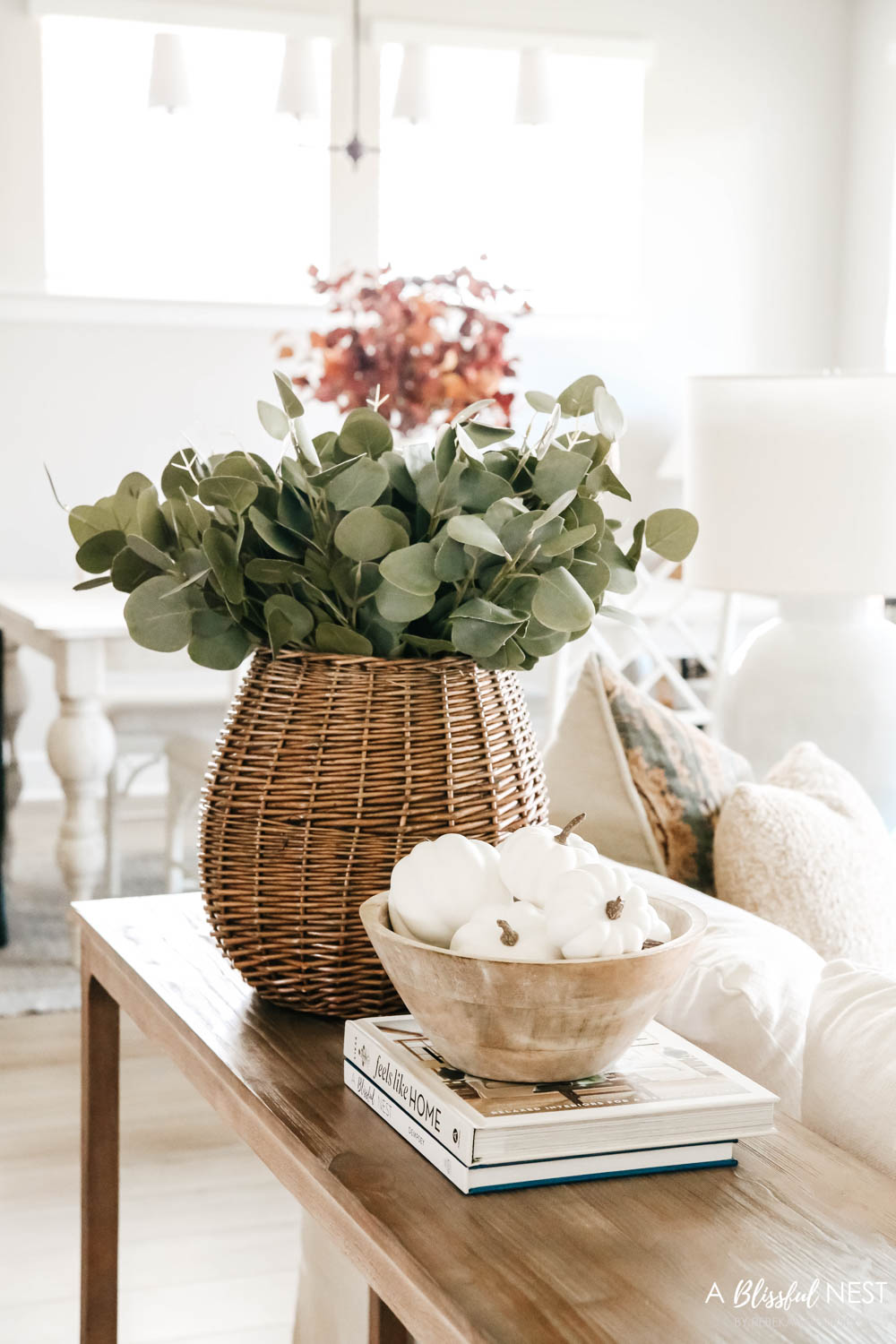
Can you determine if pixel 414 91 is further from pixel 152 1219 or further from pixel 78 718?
pixel 152 1219

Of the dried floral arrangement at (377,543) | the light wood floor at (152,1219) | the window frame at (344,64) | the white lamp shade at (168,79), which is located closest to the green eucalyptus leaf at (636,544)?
the dried floral arrangement at (377,543)

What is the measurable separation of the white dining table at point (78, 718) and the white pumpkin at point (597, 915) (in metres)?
2.18

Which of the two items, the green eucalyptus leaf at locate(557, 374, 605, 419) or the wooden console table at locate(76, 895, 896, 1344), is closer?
the wooden console table at locate(76, 895, 896, 1344)

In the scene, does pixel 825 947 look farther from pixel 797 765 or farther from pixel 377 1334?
pixel 377 1334

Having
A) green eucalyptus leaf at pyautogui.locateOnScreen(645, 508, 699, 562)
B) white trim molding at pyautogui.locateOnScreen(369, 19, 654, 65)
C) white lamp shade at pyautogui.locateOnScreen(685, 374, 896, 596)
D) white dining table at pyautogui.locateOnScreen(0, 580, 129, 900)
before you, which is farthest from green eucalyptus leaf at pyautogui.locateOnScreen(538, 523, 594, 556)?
white trim molding at pyautogui.locateOnScreen(369, 19, 654, 65)

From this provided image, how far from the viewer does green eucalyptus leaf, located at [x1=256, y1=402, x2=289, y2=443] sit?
3.05ft

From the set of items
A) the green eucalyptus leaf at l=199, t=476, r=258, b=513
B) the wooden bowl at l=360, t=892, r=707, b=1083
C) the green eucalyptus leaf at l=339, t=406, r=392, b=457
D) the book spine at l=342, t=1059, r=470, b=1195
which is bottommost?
the book spine at l=342, t=1059, r=470, b=1195

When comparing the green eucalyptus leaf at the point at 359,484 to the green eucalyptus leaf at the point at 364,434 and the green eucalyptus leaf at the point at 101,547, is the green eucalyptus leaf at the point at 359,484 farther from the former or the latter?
the green eucalyptus leaf at the point at 101,547

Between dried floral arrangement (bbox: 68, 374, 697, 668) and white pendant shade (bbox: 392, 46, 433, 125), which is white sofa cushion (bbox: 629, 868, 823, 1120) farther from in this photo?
white pendant shade (bbox: 392, 46, 433, 125)

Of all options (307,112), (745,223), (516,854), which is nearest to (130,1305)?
(516,854)

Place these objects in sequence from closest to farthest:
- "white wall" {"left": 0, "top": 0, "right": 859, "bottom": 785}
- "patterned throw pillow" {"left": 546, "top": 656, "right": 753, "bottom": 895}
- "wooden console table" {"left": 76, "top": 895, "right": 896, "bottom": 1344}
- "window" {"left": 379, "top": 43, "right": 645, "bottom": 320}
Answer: "wooden console table" {"left": 76, "top": 895, "right": 896, "bottom": 1344} < "patterned throw pillow" {"left": 546, "top": 656, "right": 753, "bottom": 895} < "white wall" {"left": 0, "top": 0, "right": 859, "bottom": 785} < "window" {"left": 379, "top": 43, "right": 645, "bottom": 320}

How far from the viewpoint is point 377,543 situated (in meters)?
0.89

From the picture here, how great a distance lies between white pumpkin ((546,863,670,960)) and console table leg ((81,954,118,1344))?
0.66 metres

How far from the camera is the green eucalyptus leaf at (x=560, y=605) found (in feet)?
2.87
